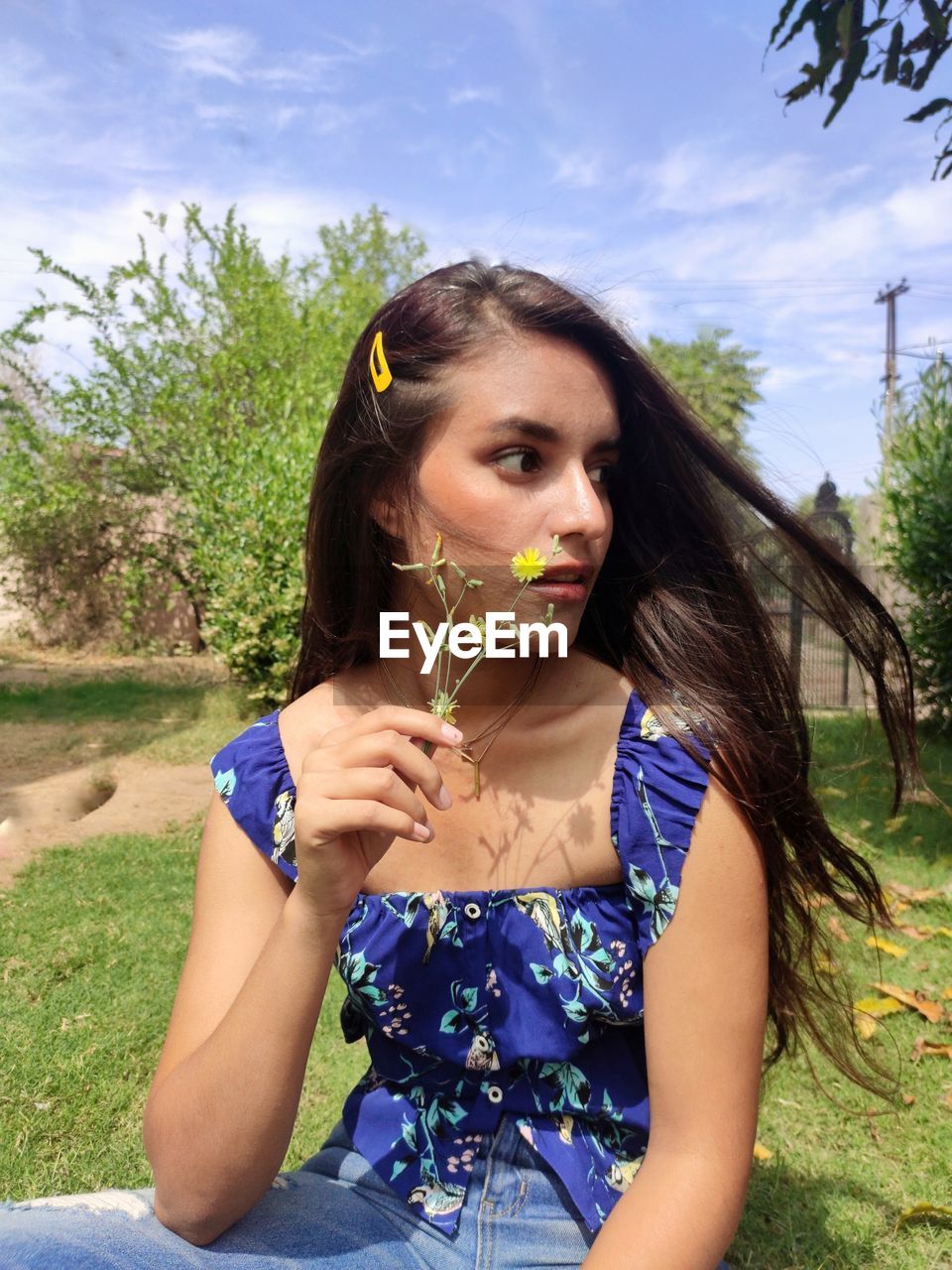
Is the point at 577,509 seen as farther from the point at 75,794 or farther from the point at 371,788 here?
the point at 75,794

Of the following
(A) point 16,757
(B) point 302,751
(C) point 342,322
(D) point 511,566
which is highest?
(C) point 342,322

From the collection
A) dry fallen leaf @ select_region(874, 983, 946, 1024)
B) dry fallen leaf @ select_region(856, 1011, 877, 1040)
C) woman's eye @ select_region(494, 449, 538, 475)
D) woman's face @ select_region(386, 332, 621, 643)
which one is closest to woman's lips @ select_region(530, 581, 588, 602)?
woman's face @ select_region(386, 332, 621, 643)

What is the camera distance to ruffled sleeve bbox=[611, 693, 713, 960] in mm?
1401

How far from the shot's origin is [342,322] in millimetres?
13180

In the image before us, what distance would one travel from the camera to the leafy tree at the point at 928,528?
22.1 ft

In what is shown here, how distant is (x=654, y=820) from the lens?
4.69 feet

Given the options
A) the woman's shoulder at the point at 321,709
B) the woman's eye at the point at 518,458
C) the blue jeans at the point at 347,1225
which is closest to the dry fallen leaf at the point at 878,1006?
the blue jeans at the point at 347,1225

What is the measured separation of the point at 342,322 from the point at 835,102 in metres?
10.1

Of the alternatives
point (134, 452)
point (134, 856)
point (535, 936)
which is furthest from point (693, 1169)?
point (134, 452)

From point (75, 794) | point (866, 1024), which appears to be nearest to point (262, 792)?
point (866, 1024)

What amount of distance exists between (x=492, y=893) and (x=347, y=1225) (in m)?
0.50

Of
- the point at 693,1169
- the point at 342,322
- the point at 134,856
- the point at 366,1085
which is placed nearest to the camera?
the point at 693,1169

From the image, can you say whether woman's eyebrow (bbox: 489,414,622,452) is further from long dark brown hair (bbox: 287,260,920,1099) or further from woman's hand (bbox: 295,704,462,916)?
woman's hand (bbox: 295,704,462,916)

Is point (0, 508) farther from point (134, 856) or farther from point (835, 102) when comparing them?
point (835, 102)
